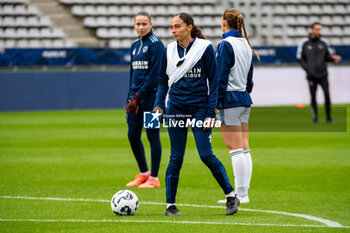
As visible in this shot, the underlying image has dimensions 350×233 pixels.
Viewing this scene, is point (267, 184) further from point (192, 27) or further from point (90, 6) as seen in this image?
point (90, 6)

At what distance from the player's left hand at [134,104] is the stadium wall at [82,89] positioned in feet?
48.9

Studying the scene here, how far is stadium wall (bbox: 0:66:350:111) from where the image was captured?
73.1ft

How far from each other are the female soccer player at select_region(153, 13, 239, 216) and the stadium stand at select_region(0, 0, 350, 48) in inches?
794

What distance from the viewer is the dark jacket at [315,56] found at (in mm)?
16312

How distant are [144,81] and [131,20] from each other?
2087cm

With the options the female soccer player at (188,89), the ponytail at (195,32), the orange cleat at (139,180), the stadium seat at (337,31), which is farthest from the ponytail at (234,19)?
the stadium seat at (337,31)

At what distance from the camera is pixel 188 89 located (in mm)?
6227

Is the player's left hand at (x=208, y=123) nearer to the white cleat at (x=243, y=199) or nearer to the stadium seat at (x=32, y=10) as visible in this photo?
the white cleat at (x=243, y=199)

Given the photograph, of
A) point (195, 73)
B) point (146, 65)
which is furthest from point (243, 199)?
point (146, 65)

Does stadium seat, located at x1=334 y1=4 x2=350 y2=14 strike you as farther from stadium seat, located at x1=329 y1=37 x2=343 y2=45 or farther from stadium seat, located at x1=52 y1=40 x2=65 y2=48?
stadium seat, located at x1=52 y1=40 x2=65 y2=48

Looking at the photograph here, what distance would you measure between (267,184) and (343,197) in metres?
1.24

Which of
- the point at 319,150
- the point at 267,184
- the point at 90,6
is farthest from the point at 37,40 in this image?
the point at 267,184

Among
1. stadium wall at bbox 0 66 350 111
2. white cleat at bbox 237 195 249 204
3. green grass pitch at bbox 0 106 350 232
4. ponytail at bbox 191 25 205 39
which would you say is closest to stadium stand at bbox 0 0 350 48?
stadium wall at bbox 0 66 350 111

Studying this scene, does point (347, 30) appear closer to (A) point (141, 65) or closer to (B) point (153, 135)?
(B) point (153, 135)
